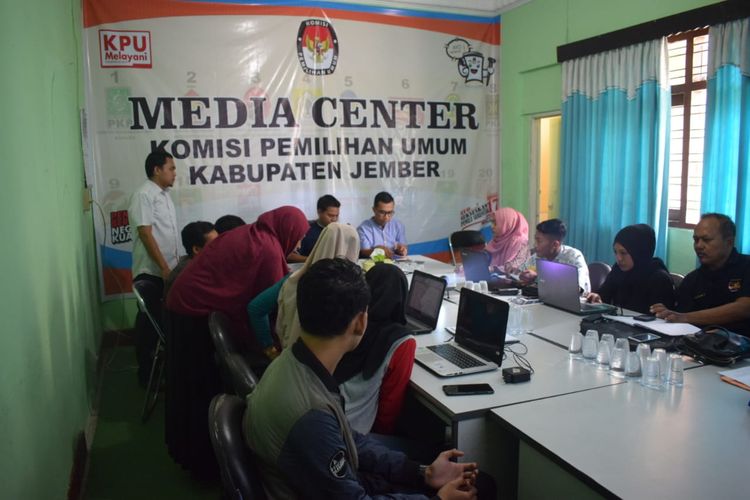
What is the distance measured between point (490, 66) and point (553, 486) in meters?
4.99

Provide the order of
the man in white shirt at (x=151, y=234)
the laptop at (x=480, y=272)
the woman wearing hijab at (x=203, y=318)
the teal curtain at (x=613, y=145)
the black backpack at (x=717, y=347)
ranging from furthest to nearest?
the teal curtain at (x=613, y=145) < the man in white shirt at (x=151, y=234) < the laptop at (x=480, y=272) < the woman wearing hijab at (x=203, y=318) < the black backpack at (x=717, y=347)

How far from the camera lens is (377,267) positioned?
2318mm

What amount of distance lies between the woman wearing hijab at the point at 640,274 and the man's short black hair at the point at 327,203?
7.92 feet

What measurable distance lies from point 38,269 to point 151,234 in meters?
1.87

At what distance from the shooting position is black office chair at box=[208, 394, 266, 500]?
3.90ft

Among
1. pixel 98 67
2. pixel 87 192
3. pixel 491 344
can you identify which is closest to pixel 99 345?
pixel 87 192

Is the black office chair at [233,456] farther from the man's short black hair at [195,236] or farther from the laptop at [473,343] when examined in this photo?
the man's short black hair at [195,236]

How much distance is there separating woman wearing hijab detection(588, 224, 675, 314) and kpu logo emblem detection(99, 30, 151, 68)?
3.85 m

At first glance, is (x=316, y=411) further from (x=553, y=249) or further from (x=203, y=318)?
(x=553, y=249)

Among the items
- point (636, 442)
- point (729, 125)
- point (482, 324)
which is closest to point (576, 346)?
point (482, 324)

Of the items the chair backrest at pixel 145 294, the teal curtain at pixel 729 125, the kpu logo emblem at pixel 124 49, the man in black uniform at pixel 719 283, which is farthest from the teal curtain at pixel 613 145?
the kpu logo emblem at pixel 124 49

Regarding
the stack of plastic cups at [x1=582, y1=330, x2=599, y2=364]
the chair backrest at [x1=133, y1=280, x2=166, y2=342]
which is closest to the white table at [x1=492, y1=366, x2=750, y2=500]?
the stack of plastic cups at [x1=582, y1=330, x2=599, y2=364]

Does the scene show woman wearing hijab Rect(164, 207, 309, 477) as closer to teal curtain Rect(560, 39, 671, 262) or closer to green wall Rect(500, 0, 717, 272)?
teal curtain Rect(560, 39, 671, 262)

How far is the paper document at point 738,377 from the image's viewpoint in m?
1.86
